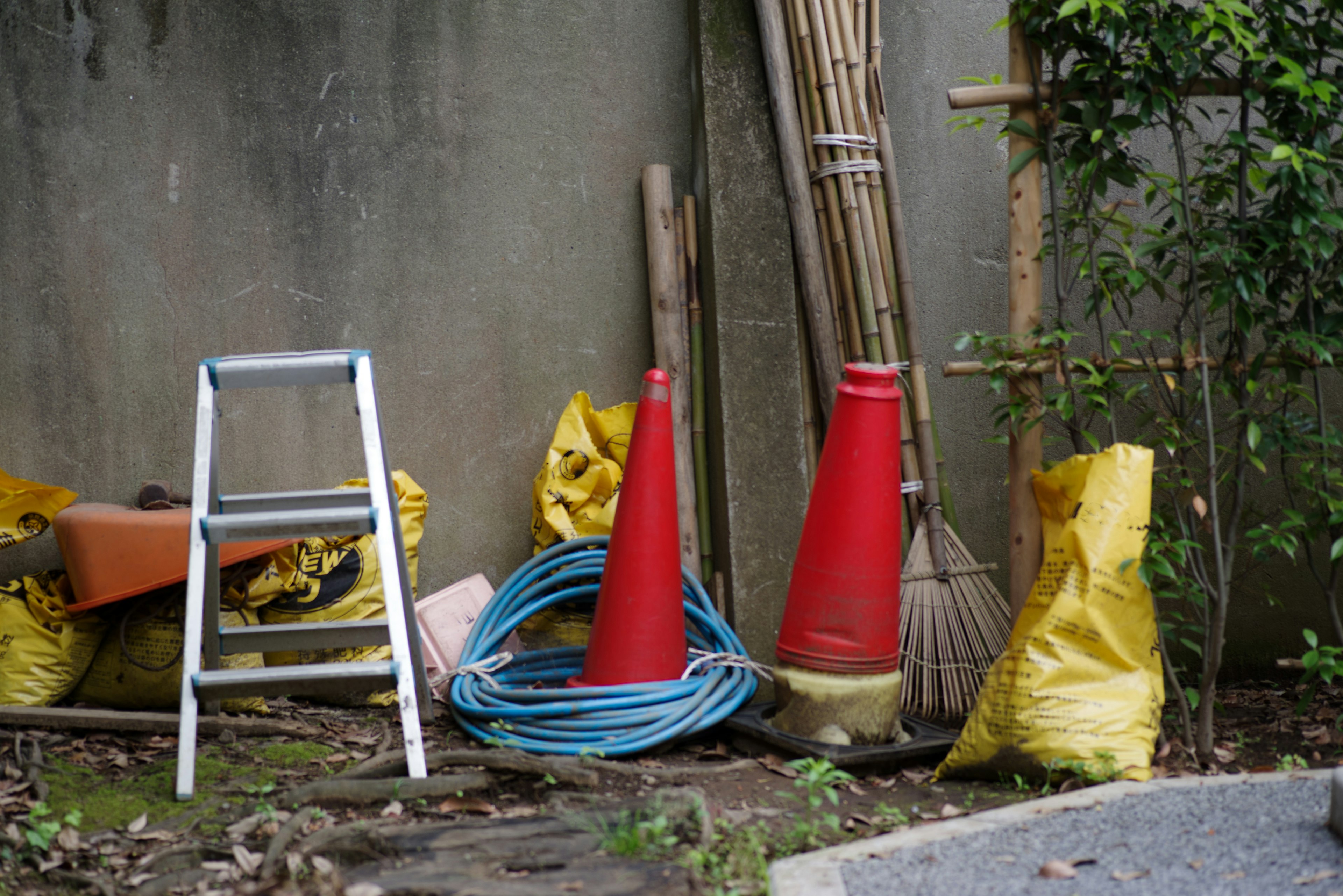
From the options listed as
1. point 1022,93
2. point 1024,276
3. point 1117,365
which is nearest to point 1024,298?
point 1024,276

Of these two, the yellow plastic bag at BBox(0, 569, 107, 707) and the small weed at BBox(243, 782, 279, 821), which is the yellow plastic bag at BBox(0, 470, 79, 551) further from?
the small weed at BBox(243, 782, 279, 821)

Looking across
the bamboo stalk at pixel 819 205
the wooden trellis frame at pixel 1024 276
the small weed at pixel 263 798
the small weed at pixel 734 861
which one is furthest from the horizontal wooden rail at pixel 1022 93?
the small weed at pixel 263 798

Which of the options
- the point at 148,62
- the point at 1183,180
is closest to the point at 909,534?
the point at 1183,180

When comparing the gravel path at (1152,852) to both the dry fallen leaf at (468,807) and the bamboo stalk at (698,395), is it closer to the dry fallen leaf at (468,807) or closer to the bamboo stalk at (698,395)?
the dry fallen leaf at (468,807)

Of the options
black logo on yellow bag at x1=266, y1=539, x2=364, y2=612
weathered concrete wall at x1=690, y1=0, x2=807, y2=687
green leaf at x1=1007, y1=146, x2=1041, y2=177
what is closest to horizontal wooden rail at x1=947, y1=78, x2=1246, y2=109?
green leaf at x1=1007, y1=146, x2=1041, y2=177

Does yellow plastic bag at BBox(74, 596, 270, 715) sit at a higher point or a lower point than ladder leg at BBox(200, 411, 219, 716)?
lower

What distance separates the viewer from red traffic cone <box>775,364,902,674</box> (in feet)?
9.05

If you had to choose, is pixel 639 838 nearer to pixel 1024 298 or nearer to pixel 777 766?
pixel 777 766

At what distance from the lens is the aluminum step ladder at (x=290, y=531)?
2461mm

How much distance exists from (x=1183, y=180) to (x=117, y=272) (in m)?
3.62

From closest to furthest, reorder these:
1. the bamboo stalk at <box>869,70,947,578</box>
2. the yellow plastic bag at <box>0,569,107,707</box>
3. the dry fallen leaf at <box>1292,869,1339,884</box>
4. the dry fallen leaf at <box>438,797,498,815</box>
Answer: the dry fallen leaf at <box>1292,869,1339,884</box> → the dry fallen leaf at <box>438,797,498,815</box> → the yellow plastic bag at <box>0,569,107,707</box> → the bamboo stalk at <box>869,70,947,578</box>

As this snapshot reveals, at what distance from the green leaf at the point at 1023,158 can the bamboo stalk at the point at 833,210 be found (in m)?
0.79

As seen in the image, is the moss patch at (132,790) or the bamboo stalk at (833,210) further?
the bamboo stalk at (833,210)

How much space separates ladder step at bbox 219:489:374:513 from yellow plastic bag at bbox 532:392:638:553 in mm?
961
